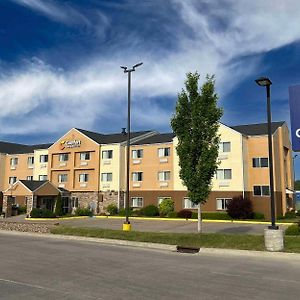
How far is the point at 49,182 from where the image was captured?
162 ft

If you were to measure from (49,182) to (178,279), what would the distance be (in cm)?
4153

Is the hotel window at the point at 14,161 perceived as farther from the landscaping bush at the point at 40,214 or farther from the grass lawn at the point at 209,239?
the grass lawn at the point at 209,239

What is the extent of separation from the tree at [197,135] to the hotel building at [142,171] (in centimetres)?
1857

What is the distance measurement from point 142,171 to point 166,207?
660 centimetres

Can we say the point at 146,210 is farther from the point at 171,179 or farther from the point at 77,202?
the point at 77,202

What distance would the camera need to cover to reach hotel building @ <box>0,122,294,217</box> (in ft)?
130

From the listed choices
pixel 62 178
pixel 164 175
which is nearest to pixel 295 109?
pixel 164 175

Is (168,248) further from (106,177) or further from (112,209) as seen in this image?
(106,177)

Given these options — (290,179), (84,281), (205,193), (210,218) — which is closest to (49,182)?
(210,218)

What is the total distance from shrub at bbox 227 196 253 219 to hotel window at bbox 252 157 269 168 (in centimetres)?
450

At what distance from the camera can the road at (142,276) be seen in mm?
8422

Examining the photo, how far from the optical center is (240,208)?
118ft

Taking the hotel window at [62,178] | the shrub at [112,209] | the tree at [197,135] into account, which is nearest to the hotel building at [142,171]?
the hotel window at [62,178]

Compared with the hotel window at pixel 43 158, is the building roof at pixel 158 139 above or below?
above
